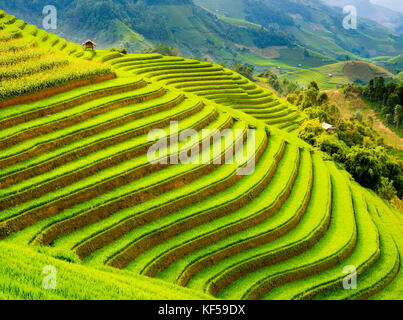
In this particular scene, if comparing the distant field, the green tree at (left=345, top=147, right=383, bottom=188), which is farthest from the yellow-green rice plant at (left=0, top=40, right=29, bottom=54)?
the distant field

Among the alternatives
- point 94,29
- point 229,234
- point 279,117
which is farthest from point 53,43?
point 94,29

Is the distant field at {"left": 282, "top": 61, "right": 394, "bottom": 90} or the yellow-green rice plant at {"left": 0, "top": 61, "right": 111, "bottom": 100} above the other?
the distant field at {"left": 282, "top": 61, "right": 394, "bottom": 90}

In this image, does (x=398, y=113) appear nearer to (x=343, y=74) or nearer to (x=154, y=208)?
(x=154, y=208)

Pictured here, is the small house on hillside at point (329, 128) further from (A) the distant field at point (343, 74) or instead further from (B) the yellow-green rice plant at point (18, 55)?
(A) the distant field at point (343, 74)

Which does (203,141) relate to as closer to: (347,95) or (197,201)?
(197,201)

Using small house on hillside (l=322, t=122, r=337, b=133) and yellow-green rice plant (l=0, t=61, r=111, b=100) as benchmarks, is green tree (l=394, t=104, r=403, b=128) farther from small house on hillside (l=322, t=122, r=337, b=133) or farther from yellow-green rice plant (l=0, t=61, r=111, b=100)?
yellow-green rice plant (l=0, t=61, r=111, b=100)

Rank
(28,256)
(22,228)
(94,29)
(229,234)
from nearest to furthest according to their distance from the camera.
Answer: (28,256) → (22,228) → (229,234) → (94,29)
